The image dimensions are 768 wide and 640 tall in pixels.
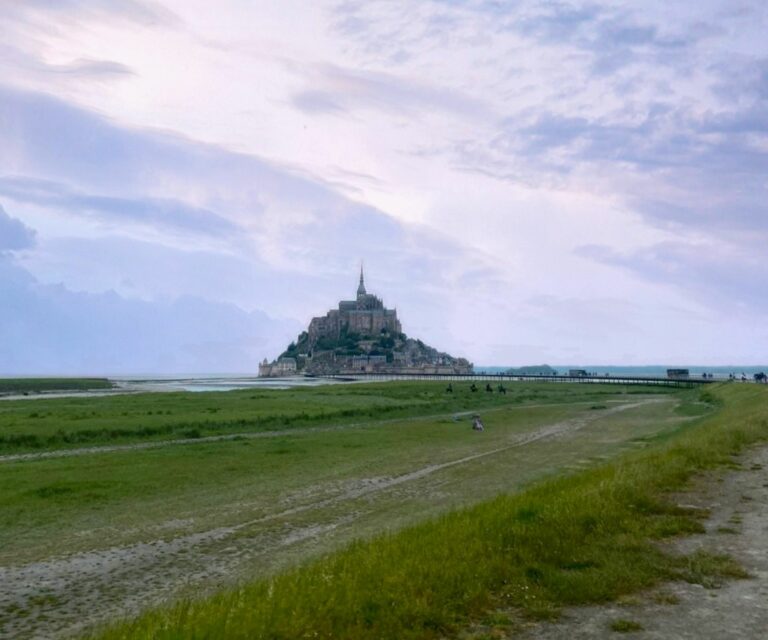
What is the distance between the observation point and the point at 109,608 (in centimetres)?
1198

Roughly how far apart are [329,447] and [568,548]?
24740 millimetres

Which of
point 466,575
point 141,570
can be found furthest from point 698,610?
point 141,570

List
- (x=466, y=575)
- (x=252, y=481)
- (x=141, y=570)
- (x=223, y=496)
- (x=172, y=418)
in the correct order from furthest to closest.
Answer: (x=172, y=418) → (x=252, y=481) → (x=223, y=496) → (x=141, y=570) → (x=466, y=575)

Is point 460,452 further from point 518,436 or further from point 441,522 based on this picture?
point 441,522

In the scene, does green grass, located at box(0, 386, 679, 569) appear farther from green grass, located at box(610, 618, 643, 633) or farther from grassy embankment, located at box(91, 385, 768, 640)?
green grass, located at box(610, 618, 643, 633)

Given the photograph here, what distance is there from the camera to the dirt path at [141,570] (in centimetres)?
1167

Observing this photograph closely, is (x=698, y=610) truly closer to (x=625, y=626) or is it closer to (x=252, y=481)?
(x=625, y=626)

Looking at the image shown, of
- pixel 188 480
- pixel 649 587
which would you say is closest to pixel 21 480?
pixel 188 480

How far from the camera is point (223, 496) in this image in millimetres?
21969

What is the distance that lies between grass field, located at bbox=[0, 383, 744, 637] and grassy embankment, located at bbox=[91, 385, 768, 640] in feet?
0.64

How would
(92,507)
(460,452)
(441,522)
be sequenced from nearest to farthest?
1. (441,522)
2. (92,507)
3. (460,452)

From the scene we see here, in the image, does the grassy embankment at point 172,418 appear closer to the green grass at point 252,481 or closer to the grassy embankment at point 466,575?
the green grass at point 252,481

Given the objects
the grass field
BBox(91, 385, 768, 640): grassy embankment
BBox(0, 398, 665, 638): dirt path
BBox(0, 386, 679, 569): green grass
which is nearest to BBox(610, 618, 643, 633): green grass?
BBox(91, 385, 768, 640): grassy embankment

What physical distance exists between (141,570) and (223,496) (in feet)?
25.6
